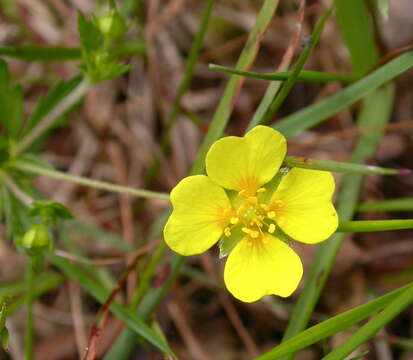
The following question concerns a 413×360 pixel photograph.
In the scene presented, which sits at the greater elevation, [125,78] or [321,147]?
[125,78]

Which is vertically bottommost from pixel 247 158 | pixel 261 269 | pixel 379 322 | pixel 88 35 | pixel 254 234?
pixel 379 322

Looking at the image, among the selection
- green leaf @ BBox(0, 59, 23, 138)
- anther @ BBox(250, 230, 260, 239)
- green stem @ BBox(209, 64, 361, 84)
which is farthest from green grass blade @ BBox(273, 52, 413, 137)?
green leaf @ BBox(0, 59, 23, 138)

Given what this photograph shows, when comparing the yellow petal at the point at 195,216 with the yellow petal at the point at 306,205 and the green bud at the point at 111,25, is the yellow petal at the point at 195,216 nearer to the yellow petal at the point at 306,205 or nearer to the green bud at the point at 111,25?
the yellow petal at the point at 306,205

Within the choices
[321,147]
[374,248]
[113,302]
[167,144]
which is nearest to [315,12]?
[321,147]

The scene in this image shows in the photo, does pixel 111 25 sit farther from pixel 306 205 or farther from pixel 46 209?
pixel 306 205

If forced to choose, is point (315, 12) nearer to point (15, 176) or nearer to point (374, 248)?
point (374, 248)

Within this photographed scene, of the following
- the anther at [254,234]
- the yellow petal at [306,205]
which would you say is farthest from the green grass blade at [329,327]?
the anther at [254,234]

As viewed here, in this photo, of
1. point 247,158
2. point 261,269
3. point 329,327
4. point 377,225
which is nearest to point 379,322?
point 329,327
